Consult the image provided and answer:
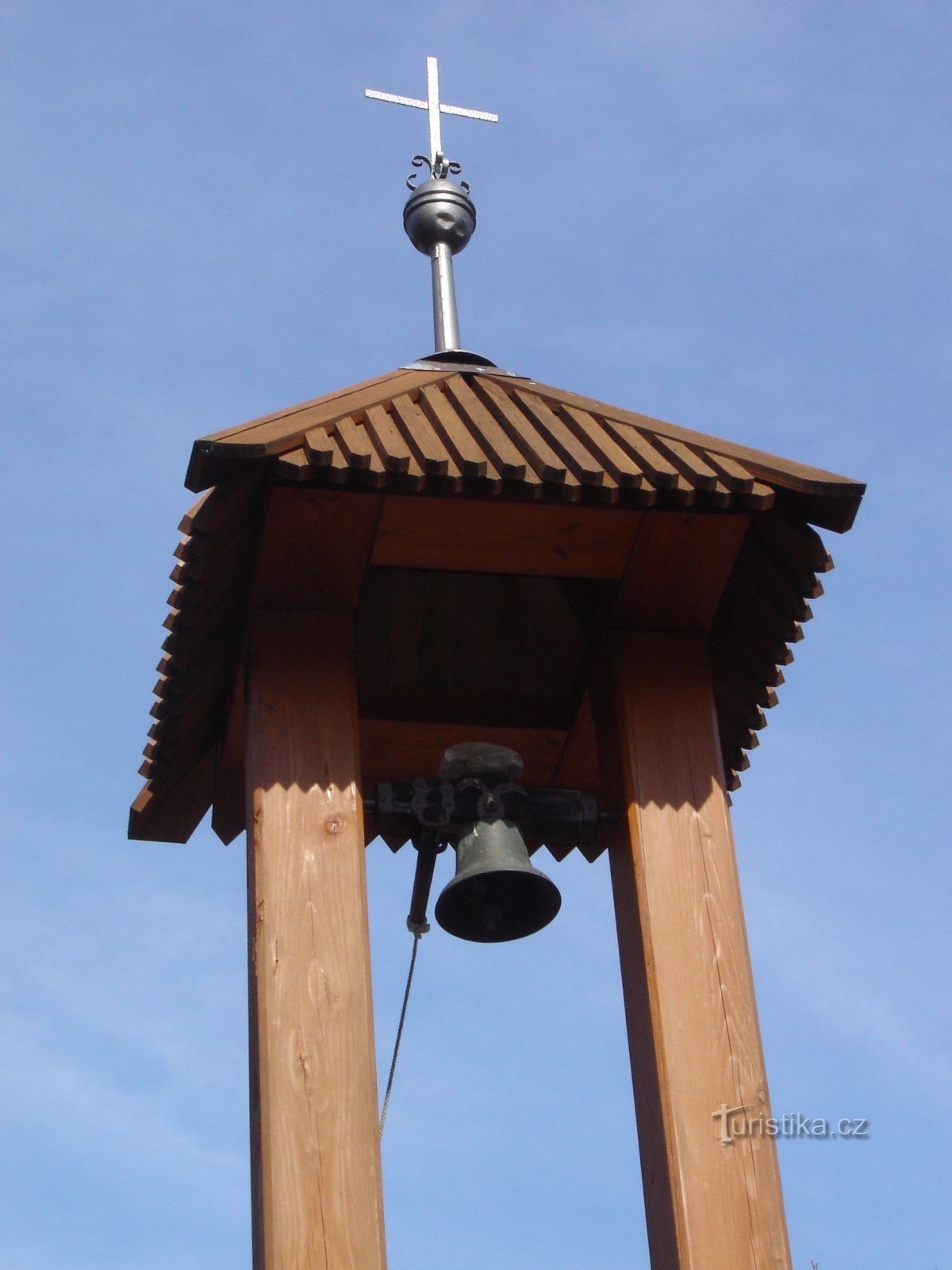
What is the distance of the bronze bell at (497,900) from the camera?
16.9 ft

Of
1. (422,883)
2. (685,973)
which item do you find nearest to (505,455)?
(422,883)

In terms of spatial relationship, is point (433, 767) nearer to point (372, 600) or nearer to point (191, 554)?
point (372, 600)

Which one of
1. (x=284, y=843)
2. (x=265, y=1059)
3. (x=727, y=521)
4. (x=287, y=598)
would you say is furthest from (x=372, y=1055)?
(x=727, y=521)

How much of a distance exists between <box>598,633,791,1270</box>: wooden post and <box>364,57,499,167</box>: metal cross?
231 cm

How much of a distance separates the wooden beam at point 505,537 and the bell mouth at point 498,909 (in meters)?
0.88

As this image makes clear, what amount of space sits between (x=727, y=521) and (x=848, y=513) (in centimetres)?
33

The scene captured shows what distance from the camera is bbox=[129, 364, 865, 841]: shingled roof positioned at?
4988 mm

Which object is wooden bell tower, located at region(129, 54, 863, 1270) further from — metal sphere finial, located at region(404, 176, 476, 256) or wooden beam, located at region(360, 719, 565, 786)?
metal sphere finial, located at region(404, 176, 476, 256)

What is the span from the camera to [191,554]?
5082mm

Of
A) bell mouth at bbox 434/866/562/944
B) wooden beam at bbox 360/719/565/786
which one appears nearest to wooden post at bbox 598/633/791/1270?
bell mouth at bbox 434/866/562/944

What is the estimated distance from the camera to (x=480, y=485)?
502 centimetres

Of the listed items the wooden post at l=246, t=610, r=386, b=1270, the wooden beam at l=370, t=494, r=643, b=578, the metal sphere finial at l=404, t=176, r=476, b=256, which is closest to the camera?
the wooden post at l=246, t=610, r=386, b=1270

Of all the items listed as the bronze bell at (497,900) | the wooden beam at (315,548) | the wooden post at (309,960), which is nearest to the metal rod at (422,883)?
the bronze bell at (497,900)

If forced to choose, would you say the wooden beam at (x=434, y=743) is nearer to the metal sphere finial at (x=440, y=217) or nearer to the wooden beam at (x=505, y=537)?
the wooden beam at (x=505, y=537)
